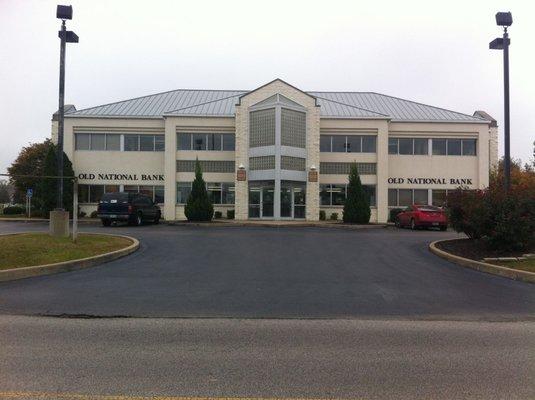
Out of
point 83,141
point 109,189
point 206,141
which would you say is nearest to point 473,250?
point 206,141

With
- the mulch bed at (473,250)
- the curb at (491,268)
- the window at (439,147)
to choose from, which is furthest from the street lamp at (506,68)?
the window at (439,147)

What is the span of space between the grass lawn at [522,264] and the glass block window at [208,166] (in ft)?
83.7

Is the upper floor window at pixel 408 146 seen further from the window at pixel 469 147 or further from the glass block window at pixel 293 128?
the glass block window at pixel 293 128

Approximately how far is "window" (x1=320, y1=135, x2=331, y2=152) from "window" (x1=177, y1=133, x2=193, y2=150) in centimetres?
976

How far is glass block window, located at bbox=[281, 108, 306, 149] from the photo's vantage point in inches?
1337

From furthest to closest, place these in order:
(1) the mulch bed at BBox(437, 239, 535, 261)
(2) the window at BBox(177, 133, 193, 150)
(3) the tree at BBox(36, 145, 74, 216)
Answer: (2) the window at BBox(177, 133, 193, 150) < (3) the tree at BBox(36, 145, 74, 216) < (1) the mulch bed at BBox(437, 239, 535, 261)

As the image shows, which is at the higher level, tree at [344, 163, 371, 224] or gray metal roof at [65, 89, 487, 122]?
gray metal roof at [65, 89, 487, 122]

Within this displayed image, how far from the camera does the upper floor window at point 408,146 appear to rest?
1473 inches

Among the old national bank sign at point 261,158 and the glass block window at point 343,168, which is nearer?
the old national bank sign at point 261,158

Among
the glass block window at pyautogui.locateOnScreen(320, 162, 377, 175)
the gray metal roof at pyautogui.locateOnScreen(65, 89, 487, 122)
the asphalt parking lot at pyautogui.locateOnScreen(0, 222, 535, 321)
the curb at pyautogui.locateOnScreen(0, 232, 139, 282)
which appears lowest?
the asphalt parking lot at pyautogui.locateOnScreen(0, 222, 535, 321)

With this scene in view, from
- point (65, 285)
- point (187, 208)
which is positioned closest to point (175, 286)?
point (65, 285)

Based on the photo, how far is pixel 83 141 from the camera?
37.4 meters

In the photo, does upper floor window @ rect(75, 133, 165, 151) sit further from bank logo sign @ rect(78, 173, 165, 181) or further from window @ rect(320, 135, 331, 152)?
window @ rect(320, 135, 331, 152)

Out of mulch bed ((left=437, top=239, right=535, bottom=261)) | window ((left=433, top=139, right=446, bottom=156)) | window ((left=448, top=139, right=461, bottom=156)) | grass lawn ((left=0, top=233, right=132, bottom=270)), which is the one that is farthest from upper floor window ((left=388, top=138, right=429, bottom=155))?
grass lawn ((left=0, top=233, right=132, bottom=270))
